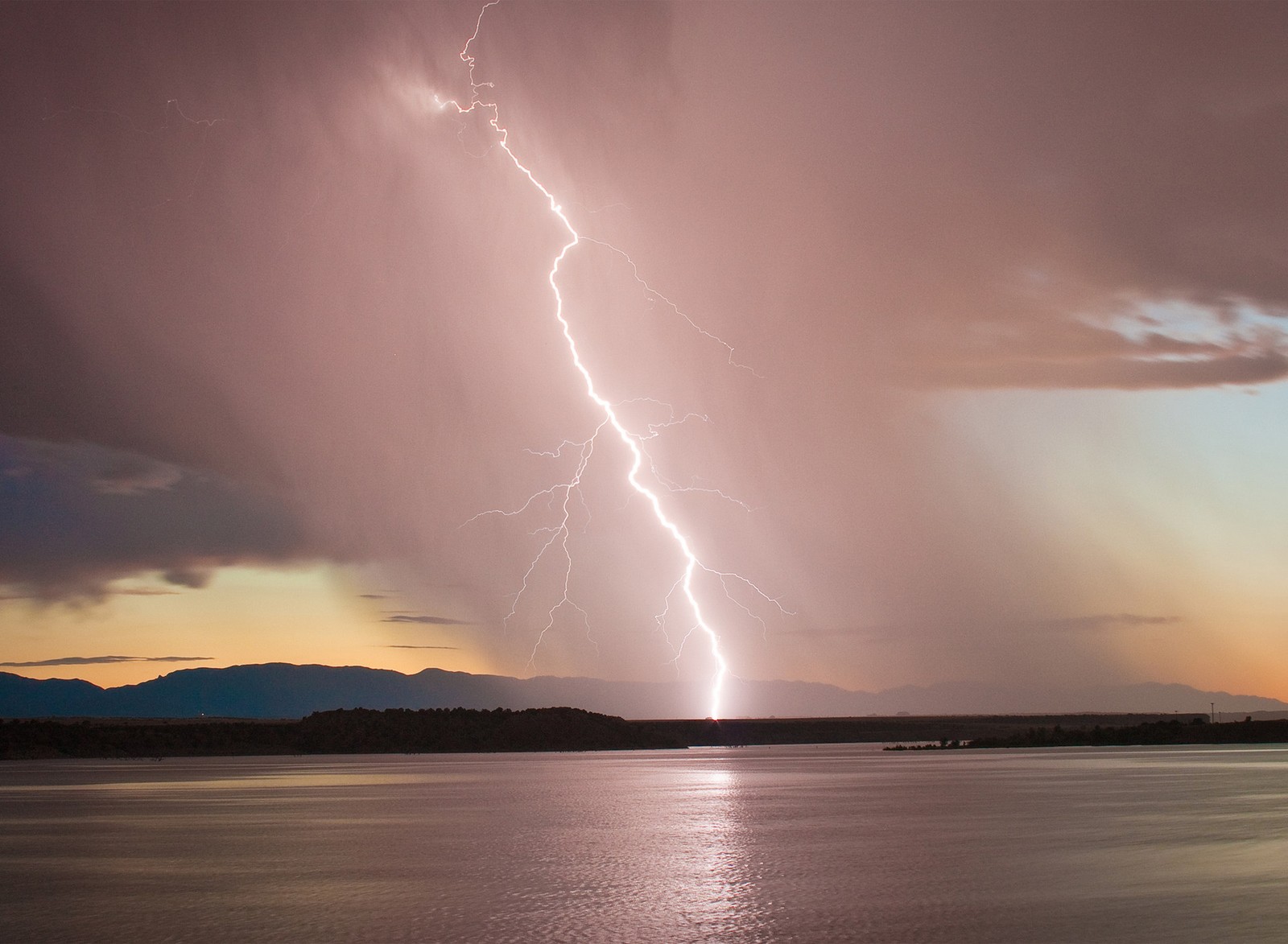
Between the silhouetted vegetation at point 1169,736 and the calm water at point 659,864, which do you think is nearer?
the calm water at point 659,864

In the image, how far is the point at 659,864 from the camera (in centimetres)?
1786

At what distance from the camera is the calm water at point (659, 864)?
12.8 metres

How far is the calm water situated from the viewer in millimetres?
12836

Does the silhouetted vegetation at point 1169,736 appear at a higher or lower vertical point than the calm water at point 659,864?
higher

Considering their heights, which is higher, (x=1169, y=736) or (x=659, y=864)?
(x=1169, y=736)

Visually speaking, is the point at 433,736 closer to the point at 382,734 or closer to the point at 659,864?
the point at 382,734

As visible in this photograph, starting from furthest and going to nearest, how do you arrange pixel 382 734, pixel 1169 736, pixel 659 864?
pixel 1169 736 < pixel 382 734 < pixel 659 864

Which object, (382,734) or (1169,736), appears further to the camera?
(1169,736)

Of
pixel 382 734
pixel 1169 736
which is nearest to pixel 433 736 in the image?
pixel 382 734

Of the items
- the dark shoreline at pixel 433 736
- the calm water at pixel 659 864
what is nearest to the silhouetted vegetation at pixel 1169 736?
the dark shoreline at pixel 433 736

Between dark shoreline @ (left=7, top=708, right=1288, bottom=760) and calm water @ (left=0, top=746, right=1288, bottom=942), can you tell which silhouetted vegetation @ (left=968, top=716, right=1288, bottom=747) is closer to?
dark shoreline @ (left=7, top=708, right=1288, bottom=760)

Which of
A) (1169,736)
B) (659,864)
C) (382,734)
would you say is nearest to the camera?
(659,864)

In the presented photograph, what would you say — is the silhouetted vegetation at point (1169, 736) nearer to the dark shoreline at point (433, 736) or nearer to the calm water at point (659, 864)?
the dark shoreline at point (433, 736)

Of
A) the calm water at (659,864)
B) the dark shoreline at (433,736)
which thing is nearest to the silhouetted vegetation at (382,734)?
the dark shoreline at (433,736)
